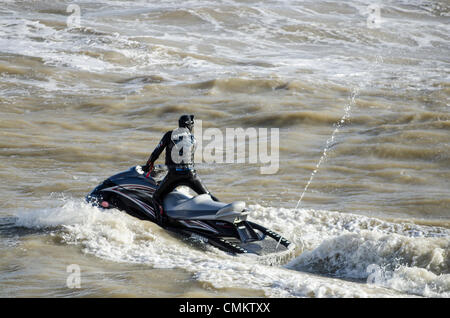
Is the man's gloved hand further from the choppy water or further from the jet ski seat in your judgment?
the choppy water

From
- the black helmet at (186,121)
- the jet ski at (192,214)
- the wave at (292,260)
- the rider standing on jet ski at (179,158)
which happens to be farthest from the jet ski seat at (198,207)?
the black helmet at (186,121)

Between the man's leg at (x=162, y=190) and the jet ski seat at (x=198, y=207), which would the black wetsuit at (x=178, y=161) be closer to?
the man's leg at (x=162, y=190)

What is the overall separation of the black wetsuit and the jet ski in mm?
163

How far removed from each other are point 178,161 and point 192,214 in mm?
722

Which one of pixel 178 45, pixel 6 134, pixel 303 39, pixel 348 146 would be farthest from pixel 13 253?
pixel 303 39

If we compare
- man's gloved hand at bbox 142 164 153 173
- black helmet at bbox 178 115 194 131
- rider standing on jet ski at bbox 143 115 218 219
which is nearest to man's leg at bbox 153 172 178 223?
rider standing on jet ski at bbox 143 115 218 219

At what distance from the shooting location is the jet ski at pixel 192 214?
7734mm

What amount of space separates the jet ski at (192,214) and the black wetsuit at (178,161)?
6.4 inches

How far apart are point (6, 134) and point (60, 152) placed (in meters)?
2.08

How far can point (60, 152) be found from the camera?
13875mm

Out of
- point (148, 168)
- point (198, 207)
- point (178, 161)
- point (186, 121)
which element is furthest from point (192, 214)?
point (186, 121)

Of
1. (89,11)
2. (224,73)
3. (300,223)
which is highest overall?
(89,11)

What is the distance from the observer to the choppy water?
7027 millimetres

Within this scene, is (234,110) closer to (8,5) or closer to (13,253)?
(13,253)
